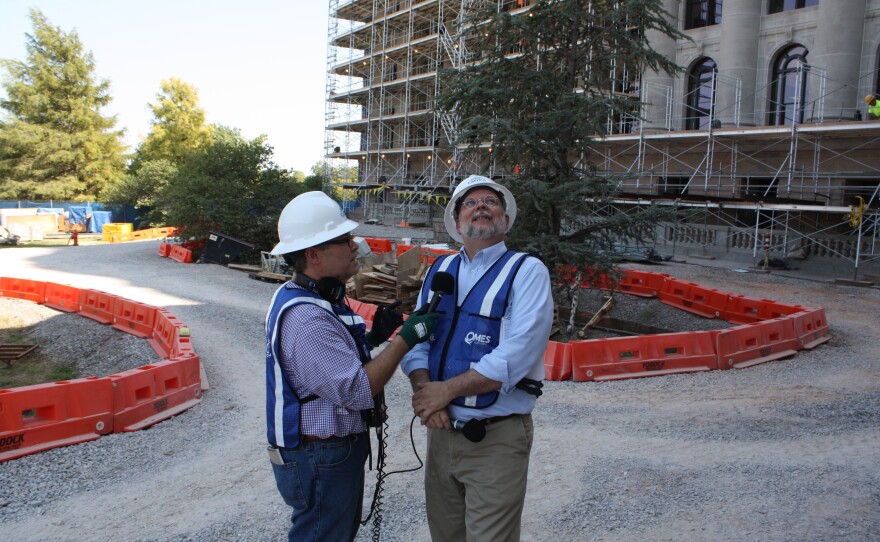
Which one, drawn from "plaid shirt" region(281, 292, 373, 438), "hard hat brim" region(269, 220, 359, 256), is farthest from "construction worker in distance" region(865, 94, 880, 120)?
"plaid shirt" region(281, 292, 373, 438)

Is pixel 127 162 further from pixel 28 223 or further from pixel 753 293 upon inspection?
pixel 753 293

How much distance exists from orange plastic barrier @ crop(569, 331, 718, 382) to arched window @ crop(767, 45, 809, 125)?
17656mm

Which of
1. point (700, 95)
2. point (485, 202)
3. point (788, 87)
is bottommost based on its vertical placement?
point (485, 202)

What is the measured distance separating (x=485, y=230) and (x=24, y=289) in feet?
61.7

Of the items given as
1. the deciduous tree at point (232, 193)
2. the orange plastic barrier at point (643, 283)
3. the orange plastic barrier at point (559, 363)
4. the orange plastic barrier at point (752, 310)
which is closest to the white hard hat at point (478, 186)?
the orange plastic barrier at point (559, 363)

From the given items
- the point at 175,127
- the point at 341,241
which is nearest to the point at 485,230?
the point at 341,241

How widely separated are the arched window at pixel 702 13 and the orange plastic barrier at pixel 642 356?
71.8ft

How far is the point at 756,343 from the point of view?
10312 millimetres

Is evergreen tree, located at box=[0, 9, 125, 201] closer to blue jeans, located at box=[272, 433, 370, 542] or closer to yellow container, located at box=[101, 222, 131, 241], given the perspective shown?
yellow container, located at box=[101, 222, 131, 241]

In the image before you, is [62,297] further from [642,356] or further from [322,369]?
[322,369]

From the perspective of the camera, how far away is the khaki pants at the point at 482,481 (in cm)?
276

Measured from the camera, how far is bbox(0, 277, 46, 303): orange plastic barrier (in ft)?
55.7

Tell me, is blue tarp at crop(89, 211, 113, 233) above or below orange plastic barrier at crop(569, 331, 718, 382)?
above

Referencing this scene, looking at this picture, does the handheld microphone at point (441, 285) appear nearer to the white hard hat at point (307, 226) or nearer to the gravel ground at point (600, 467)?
the white hard hat at point (307, 226)
